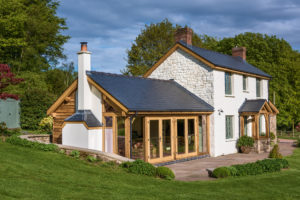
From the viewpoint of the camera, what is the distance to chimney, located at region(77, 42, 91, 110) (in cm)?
1554

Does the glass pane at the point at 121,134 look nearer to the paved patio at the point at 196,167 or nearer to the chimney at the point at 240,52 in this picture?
→ the paved patio at the point at 196,167

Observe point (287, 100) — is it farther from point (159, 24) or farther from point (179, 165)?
point (179, 165)

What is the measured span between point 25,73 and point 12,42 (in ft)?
11.5

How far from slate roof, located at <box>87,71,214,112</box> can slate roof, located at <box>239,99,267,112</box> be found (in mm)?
3930

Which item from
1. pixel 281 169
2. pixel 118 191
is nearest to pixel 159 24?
pixel 281 169

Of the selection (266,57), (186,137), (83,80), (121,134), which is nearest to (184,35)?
(186,137)

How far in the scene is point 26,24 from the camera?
3556 cm

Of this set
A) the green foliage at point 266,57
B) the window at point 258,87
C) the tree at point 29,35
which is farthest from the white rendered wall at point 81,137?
the green foliage at point 266,57

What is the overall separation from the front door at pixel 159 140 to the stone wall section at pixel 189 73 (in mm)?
4646

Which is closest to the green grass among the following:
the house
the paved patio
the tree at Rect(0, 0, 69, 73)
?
the paved patio

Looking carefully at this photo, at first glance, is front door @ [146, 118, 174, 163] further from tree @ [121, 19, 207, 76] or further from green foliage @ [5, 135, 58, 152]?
tree @ [121, 19, 207, 76]

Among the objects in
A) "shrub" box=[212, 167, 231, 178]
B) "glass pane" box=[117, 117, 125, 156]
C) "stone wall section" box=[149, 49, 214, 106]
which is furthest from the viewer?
"stone wall section" box=[149, 49, 214, 106]

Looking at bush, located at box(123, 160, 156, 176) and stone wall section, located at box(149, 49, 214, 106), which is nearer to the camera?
bush, located at box(123, 160, 156, 176)

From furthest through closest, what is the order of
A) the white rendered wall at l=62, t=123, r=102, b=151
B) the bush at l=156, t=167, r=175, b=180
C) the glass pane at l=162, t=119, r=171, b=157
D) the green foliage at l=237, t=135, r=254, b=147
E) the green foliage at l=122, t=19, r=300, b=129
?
the green foliage at l=122, t=19, r=300, b=129
the green foliage at l=237, t=135, r=254, b=147
the glass pane at l=162, t=119, r=171, b=157
the white rendered wall at l=62, t=123, r=102, b=151
the bush at l=156, t=167, r=175, b=180
